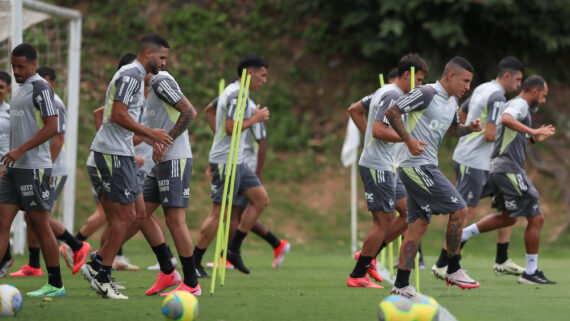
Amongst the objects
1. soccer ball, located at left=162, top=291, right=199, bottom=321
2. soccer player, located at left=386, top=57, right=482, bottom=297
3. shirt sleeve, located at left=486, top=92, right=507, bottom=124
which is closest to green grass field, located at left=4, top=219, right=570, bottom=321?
soccer ball, located at left=162, top=291, right=199, bottom=321

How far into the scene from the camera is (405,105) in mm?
7754

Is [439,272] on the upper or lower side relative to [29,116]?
lower

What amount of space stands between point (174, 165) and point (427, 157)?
7.61 feet

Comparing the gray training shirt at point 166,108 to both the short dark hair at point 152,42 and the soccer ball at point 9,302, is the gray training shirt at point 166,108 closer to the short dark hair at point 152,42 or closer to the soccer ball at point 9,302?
the short dark hair at point 152,42

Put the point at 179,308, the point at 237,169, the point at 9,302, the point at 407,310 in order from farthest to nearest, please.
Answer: the point at 237,169 → the point at 9,302 → the point at 179,308 → the point at 407,310

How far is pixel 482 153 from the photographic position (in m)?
10.5

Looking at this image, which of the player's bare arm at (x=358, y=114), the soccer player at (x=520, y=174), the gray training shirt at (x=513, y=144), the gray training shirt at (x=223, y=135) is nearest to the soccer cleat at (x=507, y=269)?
the soccer player at (x=520, y=174)

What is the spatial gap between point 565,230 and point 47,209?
482 inches

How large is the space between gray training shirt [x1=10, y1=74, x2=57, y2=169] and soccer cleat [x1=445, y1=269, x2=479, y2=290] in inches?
155

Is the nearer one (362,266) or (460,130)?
(460,130)

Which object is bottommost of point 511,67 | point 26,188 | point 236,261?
point 236,261

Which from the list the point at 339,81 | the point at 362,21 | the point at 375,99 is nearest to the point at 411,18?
the point at 362,21

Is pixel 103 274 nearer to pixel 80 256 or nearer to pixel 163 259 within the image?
pixel 163 259

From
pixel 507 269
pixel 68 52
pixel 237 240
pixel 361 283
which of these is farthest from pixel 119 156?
pixel 68 52
